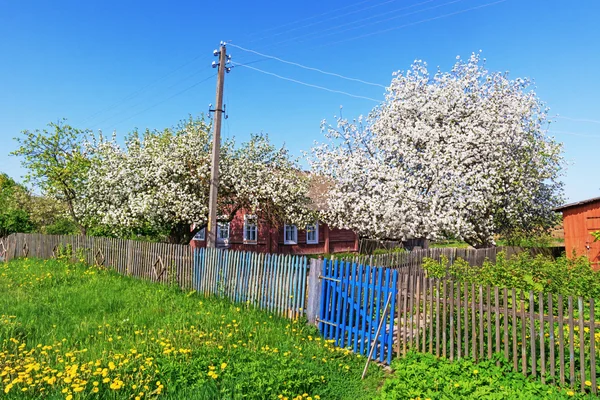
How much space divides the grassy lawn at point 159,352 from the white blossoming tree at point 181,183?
7.60 m

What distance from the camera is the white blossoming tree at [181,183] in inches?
713

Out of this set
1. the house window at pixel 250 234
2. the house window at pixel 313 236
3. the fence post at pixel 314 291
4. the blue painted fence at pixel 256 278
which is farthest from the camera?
the house window at pixel 313 236

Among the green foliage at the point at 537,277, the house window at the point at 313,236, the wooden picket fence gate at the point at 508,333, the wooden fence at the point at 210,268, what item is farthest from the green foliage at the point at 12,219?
the wooden picket fence gate at the point at 508,333

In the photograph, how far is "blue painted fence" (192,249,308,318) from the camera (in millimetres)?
8984

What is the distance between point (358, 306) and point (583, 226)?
13.3 meters

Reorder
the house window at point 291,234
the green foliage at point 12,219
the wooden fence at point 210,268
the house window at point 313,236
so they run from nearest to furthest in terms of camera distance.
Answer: the wooden fence at point 210,268
the house window at point 291,234
the house window at point 313,236
the green foliage at point 12,219

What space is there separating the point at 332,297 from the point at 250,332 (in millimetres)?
1739

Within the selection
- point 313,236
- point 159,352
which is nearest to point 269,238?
point 313,236

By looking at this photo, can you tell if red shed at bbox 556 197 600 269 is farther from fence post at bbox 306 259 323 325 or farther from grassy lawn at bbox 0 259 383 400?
grassy lawn at bbox 0 259 383 400

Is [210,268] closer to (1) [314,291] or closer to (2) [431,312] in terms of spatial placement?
(1) [314,291]

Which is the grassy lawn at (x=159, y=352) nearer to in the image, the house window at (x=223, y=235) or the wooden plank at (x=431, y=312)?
the wooden plank at (x=431, y=312)

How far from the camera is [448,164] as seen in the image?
56.1 ft

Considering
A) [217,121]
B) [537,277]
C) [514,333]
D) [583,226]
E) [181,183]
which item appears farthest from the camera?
[181,183]

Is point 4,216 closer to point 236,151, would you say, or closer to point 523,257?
point 236,151
